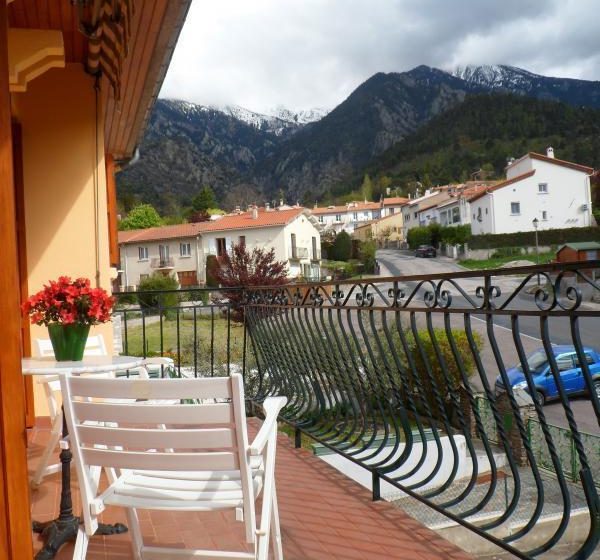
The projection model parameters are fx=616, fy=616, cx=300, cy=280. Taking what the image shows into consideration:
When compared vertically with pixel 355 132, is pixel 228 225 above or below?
below

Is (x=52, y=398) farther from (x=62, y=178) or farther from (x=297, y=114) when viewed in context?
(x=297, y=114)

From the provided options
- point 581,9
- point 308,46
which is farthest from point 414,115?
point 581,9

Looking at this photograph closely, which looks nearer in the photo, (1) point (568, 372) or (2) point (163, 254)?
(1) point (568, 372)

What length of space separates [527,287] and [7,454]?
147cm

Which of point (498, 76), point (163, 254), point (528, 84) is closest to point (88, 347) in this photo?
point (163, 254)

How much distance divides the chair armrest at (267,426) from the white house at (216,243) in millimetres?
42598

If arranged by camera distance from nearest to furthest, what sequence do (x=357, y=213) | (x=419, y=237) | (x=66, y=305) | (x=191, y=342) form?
(x=66, y=305)
(x=191, y=342)
(x=419, y=237)
(x=357, y=213)

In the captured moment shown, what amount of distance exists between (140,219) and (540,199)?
126ft

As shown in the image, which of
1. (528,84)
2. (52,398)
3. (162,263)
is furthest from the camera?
(528,84)

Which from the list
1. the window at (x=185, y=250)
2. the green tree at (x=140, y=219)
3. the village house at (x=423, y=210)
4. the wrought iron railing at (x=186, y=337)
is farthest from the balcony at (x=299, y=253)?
the village house at (x=423, y=210)

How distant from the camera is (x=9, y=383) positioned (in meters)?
1.49

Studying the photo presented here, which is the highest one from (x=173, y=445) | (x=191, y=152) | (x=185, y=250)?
(x=191, y=152)

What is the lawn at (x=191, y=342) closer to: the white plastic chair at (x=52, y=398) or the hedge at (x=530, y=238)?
the white plastic chair at (x=52, y=398)

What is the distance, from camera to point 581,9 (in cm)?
13550
